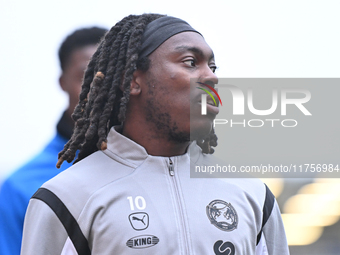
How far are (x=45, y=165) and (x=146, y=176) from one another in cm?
140

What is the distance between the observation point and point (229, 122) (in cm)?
329

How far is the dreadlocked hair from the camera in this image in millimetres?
2533

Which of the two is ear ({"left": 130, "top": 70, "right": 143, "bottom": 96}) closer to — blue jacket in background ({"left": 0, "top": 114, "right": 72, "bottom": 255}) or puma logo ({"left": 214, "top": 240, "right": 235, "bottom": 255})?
puma logo ({"left": 214, "top": 240, "right": 235, "bottom": 255})

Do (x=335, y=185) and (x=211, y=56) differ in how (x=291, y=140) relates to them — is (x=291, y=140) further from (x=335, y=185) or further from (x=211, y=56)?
(x=335, y=185)

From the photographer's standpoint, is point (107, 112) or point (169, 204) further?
point (107, 112)

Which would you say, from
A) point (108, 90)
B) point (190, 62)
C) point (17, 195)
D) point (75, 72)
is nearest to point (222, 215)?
point (190, 62)

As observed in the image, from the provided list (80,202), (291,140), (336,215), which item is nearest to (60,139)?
(80,202)

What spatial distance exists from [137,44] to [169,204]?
906mm

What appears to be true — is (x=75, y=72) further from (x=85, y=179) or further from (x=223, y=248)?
(x=223, y=248)

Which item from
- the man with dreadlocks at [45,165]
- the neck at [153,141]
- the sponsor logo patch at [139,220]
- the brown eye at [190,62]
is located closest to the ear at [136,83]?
the neck at [153,141]

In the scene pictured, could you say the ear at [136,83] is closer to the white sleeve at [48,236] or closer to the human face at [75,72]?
the white sleeve at [48,236]

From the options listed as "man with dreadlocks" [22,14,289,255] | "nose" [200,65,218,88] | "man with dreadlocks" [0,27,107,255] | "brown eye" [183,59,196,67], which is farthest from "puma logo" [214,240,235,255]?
"man with dreadlocks" [0,27,107,255]

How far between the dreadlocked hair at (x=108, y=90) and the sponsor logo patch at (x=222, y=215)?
0.65m

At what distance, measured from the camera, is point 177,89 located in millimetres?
2439
